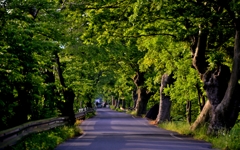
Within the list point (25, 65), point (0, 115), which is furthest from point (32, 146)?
point (25, 65)

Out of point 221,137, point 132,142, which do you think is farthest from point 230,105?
point 132,142

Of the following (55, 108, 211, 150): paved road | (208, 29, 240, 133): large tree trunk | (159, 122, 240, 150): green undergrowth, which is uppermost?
(208, 29, 240, 133): large tree trunk

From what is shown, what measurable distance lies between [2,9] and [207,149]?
27.8 ft

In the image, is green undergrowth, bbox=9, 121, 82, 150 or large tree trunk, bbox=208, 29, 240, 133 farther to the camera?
large tree trunk, bbox=208, 29, 240, 133

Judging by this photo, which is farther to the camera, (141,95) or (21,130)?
(141,95)

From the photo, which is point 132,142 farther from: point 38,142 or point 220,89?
point 220,89

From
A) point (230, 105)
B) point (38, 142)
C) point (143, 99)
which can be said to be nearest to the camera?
point (38, 142)

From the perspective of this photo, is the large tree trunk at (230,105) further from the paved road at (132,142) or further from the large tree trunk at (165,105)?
the large tree trunk at (165,105)

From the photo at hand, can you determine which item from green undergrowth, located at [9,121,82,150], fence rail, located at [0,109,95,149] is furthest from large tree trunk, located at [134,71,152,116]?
green undergrowth, located at [9,121,82,150]

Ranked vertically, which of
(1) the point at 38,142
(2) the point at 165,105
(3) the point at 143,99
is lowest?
(1) the point at 38,142

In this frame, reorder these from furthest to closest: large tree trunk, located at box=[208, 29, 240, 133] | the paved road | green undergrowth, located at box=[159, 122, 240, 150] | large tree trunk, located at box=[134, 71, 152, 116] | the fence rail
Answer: large tree trunk, located at box=[134, 71, 152, 116]
large tree trunk, located at box=[208, 29, 240, 133]
the paved road
green undergrowth, located at box=[159, 122, 240, 150]
the fence rail

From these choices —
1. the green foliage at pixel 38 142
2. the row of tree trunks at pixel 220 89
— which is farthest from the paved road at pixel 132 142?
the row of tree trunks at pixel 220 89

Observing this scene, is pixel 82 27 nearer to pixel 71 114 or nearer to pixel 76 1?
pixel 76 1

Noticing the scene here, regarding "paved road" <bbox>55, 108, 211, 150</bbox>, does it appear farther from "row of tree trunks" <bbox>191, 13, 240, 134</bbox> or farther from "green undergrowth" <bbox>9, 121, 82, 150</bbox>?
"row of tree trunks" <bbox>191, 13, 240, 134</bbox>
